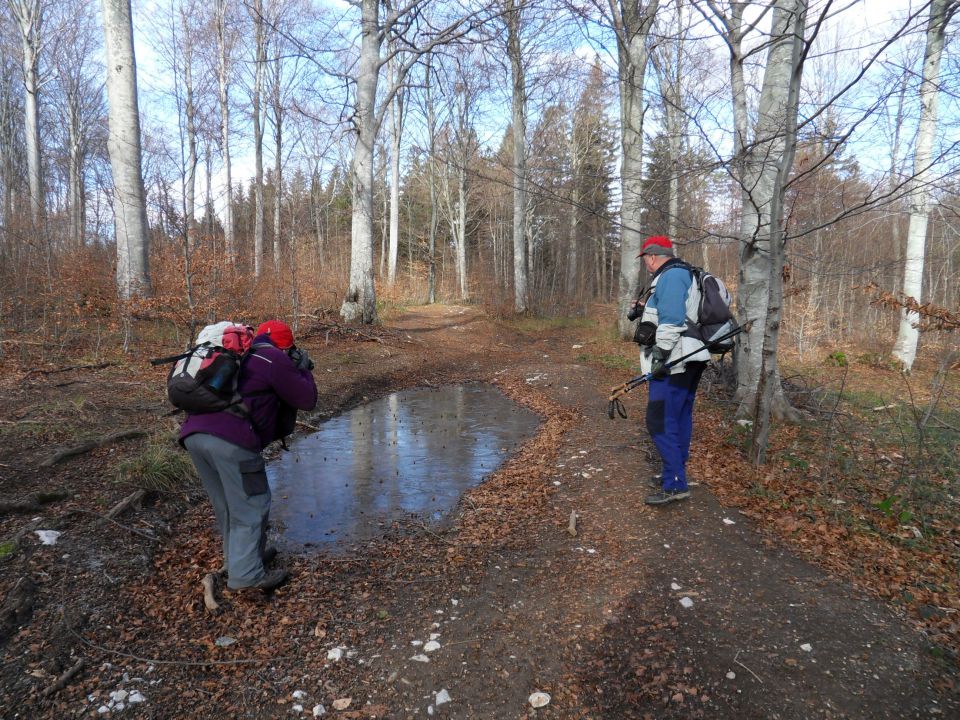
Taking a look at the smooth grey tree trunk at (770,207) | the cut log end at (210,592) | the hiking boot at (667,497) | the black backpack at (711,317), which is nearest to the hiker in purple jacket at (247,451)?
the cut log end at (210,592)

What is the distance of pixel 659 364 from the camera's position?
15.3ft

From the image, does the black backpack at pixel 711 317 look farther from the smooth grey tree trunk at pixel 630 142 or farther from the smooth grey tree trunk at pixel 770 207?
the smooth grey tree trunk at pixel 630 142

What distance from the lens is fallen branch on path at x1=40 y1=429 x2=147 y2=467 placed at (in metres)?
5.25

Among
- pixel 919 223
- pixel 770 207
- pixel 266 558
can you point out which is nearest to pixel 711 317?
pixel 770 207

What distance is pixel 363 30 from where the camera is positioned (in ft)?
48.1

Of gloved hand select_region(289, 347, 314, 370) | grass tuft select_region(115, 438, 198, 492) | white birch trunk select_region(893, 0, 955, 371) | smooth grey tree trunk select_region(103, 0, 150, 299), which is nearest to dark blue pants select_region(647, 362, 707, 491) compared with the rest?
gloved hand select_region(289, 347, 314, 370)

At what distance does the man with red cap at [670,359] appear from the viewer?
4.62m

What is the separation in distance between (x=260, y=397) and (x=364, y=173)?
12887 mm

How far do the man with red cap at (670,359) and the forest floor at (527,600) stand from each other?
1.25 feet

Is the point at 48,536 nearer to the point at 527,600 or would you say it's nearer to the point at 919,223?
the point at 527,600

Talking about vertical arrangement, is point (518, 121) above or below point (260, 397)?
above

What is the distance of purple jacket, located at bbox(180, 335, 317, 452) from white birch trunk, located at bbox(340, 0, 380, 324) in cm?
1219

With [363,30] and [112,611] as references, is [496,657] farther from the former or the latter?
[363,30]

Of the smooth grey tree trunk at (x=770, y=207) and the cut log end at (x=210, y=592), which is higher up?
the smooth grey tree trunk at (x=770, y=207)
